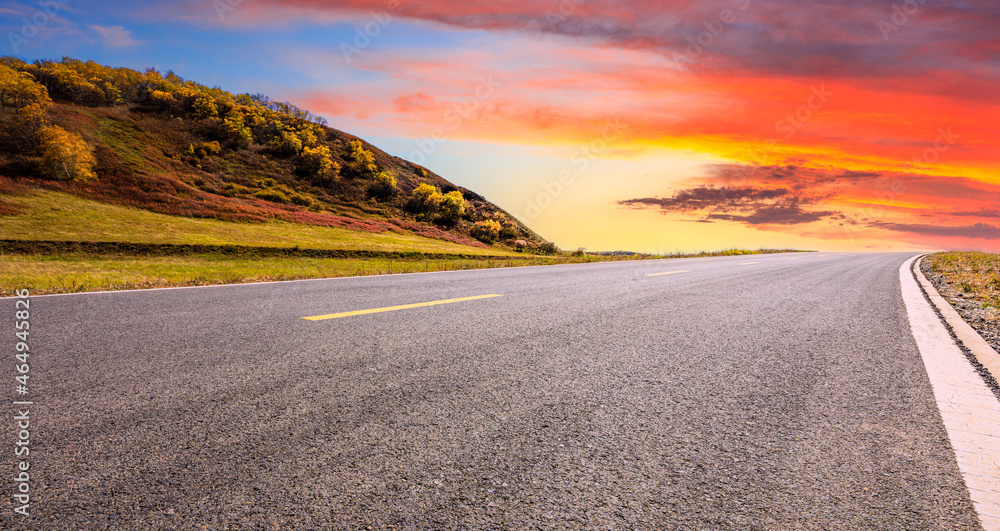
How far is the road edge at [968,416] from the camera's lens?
187 cm

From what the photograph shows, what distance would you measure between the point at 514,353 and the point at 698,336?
2.04 m

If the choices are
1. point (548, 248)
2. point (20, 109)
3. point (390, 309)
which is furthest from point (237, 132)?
point (390, 309)

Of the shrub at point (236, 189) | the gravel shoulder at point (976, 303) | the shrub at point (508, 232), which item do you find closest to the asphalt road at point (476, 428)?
the gravel shoulder at point (976, 303)

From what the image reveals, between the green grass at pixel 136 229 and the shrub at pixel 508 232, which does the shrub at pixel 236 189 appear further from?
the shrub at pixel 508 232

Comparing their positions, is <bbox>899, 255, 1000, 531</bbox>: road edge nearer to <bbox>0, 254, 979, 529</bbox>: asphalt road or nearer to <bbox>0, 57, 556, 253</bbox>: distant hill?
<bbox>0, 254, 979, 529</bbox>: asphalt road

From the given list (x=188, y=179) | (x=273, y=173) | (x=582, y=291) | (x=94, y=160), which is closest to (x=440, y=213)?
(x=273, y=173)

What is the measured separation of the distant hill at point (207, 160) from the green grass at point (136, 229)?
5.63 feet

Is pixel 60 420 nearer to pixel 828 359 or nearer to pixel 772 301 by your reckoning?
pixel 828 359

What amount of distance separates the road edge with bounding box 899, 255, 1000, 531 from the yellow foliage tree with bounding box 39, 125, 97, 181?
47.3 meters

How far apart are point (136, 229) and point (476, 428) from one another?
104ft

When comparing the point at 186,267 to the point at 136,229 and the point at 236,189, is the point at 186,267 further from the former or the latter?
the point at 236,189

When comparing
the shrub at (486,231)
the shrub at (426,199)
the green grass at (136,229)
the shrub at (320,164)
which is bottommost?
the green grass at (136,229)

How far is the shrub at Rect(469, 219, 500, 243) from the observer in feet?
165

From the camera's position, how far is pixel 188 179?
4284 cm
